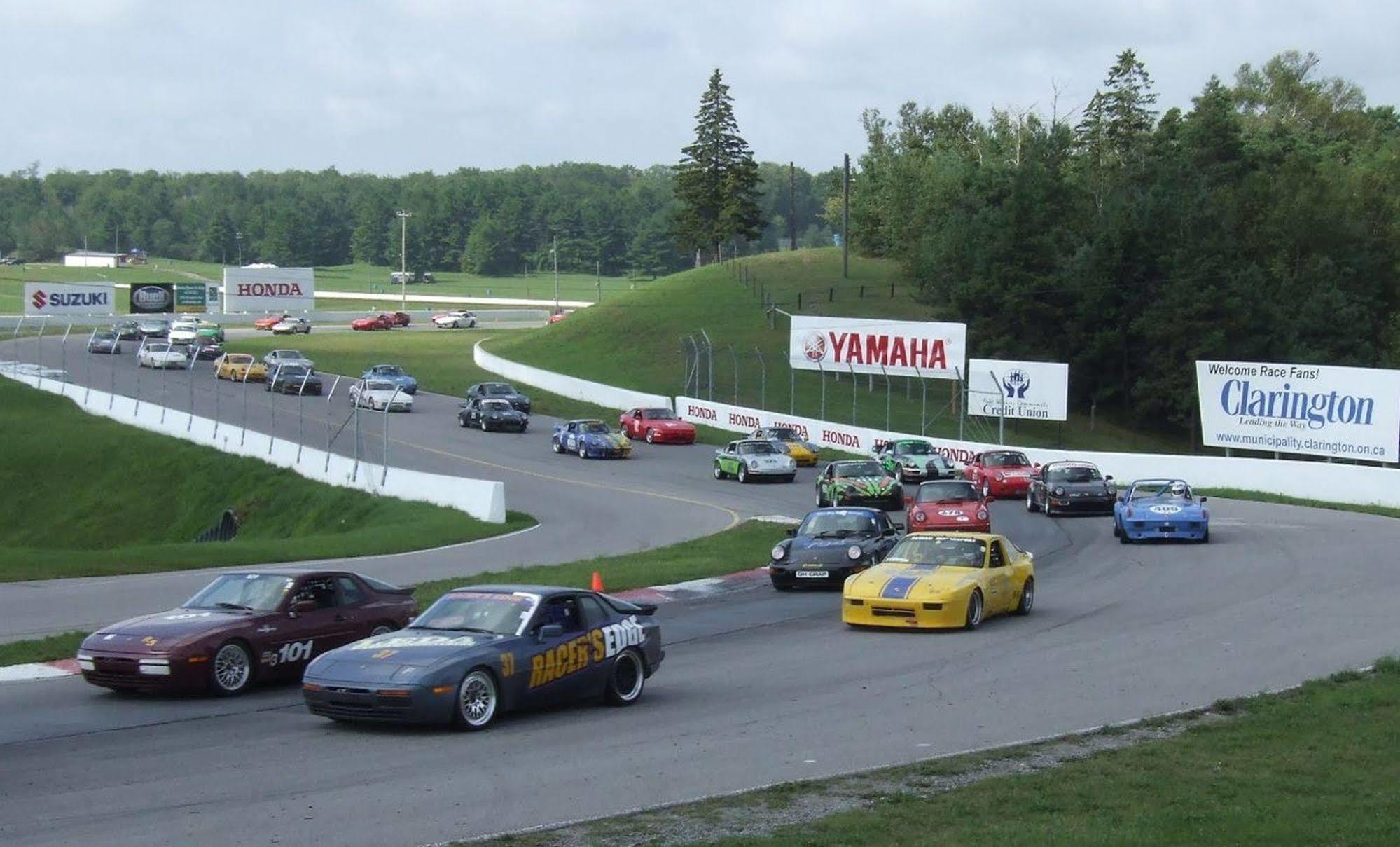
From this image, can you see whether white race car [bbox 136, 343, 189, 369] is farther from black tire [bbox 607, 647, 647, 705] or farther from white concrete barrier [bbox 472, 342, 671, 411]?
black tire [bbox 607, 647, 647, 705]

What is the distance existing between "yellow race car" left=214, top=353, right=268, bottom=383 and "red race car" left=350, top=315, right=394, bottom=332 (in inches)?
1671

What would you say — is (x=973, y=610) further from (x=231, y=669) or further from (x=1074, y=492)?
(x=1074, y=492)

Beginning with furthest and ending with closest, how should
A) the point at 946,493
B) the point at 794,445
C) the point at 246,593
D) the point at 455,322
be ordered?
the point at 455,322
the point at 794,445
the point at 946,493
the point at 246,593

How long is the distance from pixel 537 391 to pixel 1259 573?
5371 cm

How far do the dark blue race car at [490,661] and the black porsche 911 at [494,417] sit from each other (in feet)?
150

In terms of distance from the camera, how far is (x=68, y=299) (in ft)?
344

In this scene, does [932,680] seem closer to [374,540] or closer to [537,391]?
[374,540]

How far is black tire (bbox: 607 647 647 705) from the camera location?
14562 millimetres

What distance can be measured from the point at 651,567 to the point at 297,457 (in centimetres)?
2571

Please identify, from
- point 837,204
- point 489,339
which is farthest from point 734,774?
point 837,204

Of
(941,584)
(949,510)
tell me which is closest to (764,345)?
(949,510)

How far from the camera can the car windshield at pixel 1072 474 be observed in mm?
38625

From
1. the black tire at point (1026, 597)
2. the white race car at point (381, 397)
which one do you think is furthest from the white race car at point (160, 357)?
the black tire at point (1026, 597)

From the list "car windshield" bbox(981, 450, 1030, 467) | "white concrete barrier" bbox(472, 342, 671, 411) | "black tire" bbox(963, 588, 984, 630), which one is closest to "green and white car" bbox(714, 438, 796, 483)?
"car windshield" bbox(981, 450, 1030, 467)
